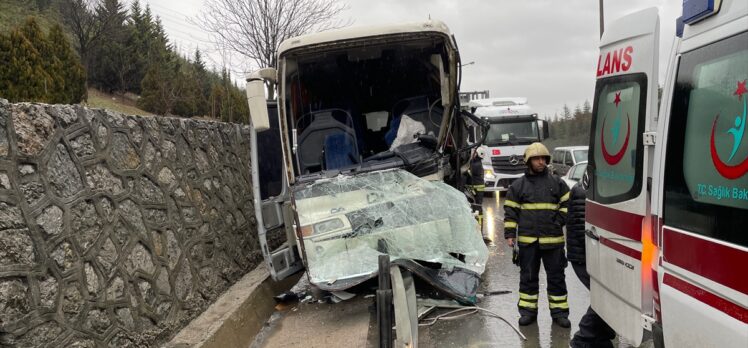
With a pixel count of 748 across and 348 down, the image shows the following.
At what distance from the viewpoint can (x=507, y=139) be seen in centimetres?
1544

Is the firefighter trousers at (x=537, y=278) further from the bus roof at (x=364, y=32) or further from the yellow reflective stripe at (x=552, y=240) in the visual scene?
the bus roof at (x=364, y=32)

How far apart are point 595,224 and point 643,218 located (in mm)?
604

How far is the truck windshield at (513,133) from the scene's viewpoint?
50.5 ft

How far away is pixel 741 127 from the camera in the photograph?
1.98 metres

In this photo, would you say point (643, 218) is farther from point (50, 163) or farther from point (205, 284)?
point (205, 284)

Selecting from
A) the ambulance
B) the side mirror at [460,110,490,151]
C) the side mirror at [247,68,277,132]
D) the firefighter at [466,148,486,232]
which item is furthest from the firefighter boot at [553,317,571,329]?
the firefighter at [466,148,486,232]

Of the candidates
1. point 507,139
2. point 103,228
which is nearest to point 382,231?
point 103,228

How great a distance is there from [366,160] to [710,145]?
4.79m

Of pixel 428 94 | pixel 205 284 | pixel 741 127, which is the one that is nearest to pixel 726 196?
pixel 741 127

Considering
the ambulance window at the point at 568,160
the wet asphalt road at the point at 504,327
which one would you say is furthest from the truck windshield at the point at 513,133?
the wet asphalt road at the point at 504,327

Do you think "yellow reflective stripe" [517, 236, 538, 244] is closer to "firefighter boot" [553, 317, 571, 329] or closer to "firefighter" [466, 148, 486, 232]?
"firefighter boot" [553, 317, 571, 329]

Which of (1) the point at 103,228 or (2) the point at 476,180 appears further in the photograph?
(2) the point at 476,180

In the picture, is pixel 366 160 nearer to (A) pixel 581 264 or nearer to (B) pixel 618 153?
(A) pixel 581 264

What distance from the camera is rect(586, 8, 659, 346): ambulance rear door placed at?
276 centimetres
